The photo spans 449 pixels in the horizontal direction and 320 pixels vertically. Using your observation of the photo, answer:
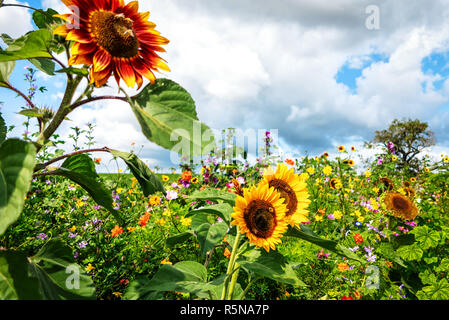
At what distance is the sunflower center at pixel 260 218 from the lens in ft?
3.66

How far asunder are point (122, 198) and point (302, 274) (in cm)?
211

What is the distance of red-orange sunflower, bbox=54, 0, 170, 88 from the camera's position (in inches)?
26.0

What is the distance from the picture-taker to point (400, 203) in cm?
261

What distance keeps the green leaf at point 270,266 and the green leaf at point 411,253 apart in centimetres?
154

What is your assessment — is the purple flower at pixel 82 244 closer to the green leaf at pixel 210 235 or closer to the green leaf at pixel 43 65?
the green leaf at pixel 210 235

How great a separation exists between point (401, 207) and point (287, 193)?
1.92 metres

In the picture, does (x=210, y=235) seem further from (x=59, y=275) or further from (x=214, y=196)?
(x=59, y=275)

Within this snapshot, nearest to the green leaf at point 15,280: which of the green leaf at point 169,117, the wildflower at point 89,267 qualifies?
the green leaf at point 169,117

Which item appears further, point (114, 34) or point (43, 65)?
point (43, 65)

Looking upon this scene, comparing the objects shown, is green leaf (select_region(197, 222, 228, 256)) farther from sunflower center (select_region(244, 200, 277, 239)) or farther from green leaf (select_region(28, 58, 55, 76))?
green leaf (select_region(28, 58, 55, 76))

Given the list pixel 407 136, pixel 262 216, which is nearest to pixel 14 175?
pixel 262 216

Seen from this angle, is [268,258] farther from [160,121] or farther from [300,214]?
[160,121]

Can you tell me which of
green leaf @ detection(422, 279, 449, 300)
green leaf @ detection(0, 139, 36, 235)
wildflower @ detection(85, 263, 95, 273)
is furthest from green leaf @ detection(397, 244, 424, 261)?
green leaf @ detection(0, 139, 36, 235)

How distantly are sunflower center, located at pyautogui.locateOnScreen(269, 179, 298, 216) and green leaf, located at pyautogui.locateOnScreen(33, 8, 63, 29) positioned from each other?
97 cm
